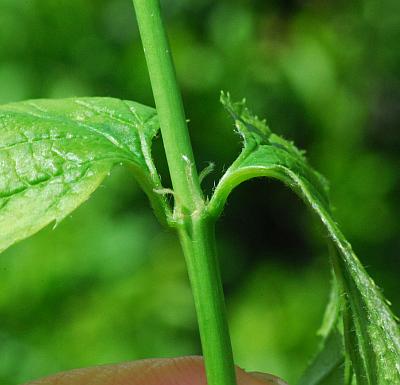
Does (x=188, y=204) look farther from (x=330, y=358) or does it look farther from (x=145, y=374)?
(x=145, y=374)

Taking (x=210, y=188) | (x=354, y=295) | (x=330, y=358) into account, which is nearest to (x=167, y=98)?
(x=354, y=295)

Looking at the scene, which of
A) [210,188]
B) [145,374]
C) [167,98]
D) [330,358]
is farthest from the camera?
[210,188]

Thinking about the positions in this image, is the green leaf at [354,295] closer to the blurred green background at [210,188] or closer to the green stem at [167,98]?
the green stem at [167,98]

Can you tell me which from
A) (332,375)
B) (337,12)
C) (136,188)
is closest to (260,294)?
(136,188)

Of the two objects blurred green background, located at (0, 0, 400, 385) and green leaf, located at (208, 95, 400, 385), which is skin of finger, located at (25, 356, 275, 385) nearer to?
green leaf, located at (208, 95, 400, 385)

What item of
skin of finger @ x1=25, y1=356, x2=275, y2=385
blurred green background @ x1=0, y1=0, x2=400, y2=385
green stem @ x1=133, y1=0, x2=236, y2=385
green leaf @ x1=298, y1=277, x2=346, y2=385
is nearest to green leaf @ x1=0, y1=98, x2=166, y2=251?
green stem @ x1=133, y1=0, x2=236, y2=385

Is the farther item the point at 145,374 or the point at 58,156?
the point at 145,374
